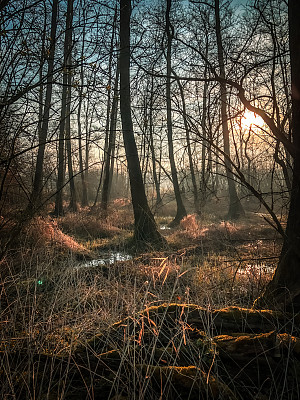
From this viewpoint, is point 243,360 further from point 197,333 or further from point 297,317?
point 297,317

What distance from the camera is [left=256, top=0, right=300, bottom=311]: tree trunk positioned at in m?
2.37

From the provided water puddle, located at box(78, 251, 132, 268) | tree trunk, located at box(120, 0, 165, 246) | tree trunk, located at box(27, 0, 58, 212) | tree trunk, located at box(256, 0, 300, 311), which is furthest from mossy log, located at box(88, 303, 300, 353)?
tree trunk, located at box(120, 0, 165, 246)

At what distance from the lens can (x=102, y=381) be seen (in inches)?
62.5

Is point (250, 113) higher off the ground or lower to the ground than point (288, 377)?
higher

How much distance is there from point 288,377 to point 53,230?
624 centimetres

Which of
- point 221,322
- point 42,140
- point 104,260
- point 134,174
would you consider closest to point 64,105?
point 221,322

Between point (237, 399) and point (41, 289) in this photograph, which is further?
point (41, 289)

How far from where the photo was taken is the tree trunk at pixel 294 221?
7.78 ft

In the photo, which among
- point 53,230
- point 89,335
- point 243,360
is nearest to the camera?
point 243,360

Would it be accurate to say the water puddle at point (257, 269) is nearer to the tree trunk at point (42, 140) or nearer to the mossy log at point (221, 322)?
the mossy log at point (221, 322)

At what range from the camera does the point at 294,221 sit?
2.46 meters

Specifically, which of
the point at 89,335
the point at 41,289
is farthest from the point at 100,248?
the point at 89,335

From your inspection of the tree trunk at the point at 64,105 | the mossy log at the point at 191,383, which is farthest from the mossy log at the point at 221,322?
the tree trunk at the point at 64,105

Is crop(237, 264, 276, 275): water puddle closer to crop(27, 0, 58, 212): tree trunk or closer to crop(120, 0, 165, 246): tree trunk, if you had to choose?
crop(27, 0, 58, 212): tree trunk
